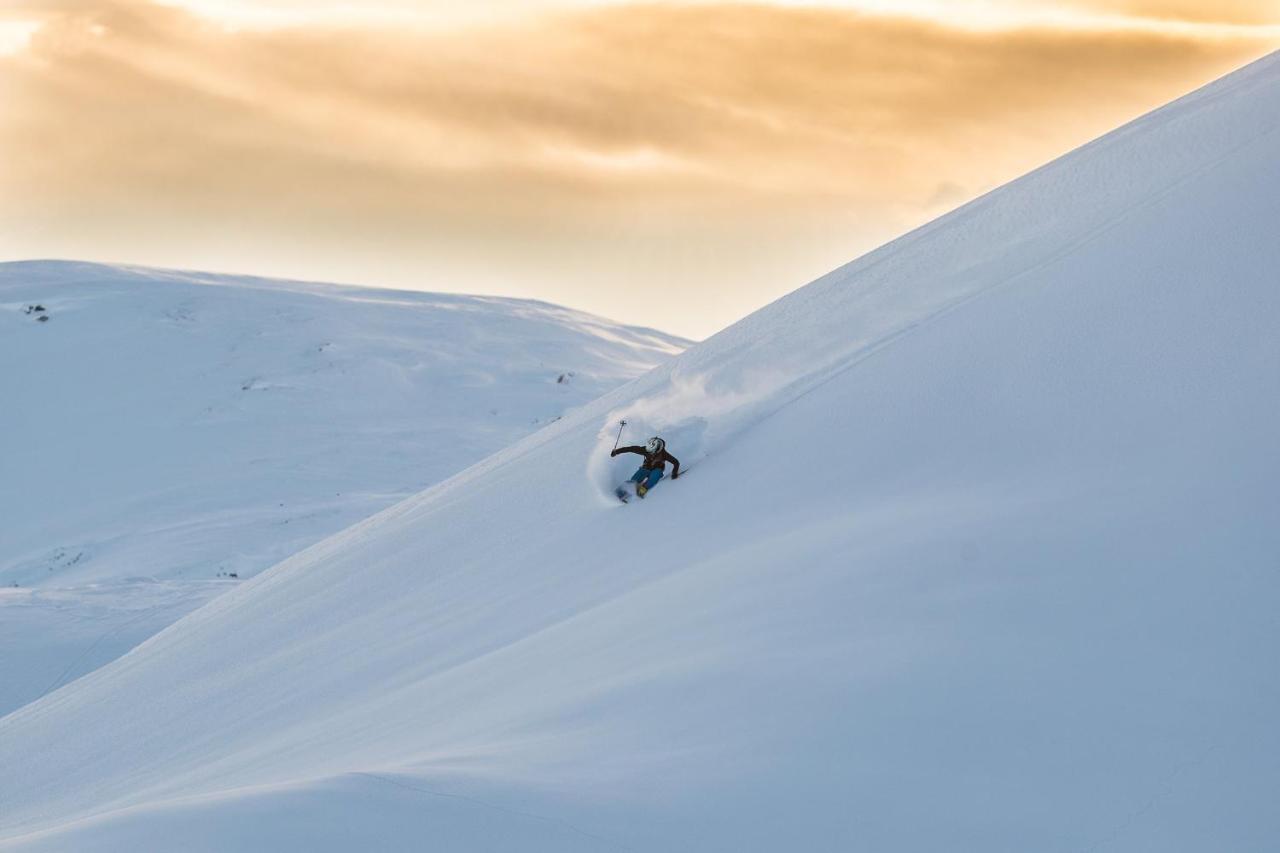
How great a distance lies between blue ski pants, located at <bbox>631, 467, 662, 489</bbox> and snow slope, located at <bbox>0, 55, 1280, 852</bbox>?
190 millimetres

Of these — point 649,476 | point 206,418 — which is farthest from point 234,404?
point 649,476

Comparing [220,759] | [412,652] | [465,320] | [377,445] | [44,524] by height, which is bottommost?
[220,759]

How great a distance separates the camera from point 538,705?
198 inches

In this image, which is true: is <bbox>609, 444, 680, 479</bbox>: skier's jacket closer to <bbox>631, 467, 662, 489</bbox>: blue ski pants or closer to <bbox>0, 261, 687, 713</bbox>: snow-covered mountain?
<bbox>631, 467, 662, 489</bbox>: blue ski pants

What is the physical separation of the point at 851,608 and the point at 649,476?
344 centimetres

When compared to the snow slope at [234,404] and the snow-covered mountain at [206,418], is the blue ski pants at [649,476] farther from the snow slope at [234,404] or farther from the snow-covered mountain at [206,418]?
the snow slope at [234,404]

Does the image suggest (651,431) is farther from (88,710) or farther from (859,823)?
(859,823)

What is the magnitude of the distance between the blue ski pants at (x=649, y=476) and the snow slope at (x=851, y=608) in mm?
190

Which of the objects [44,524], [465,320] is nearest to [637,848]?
[44,524]

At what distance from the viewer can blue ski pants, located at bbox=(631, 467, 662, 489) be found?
811cm

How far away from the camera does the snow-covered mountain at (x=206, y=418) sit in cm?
1738

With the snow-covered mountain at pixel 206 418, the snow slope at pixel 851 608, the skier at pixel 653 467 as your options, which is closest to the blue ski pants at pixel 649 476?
the skier at pixel 653 467

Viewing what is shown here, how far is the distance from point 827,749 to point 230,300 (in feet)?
112

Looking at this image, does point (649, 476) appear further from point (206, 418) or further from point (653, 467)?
point (206, 418)
